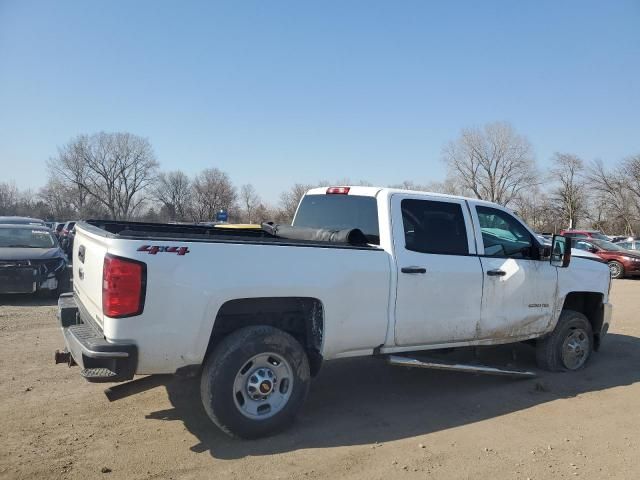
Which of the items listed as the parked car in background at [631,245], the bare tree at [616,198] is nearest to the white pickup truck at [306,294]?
the parked car in background at [631,245]

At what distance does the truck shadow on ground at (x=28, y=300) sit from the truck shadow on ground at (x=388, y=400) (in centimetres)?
633

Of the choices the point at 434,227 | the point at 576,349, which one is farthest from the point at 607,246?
the point at 434,227

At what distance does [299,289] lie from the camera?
401 cm

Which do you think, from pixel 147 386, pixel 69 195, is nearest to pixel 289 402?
pixel 147 386

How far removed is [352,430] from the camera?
426 centimetres

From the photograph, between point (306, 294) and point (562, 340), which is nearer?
point (306, 294)

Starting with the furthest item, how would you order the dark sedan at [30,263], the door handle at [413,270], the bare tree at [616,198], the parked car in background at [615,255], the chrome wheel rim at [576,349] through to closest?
1. the bare tree at [616,198]
2. the parked car in background at [615,255]
3. the dark sedan at [30,263]
4. the chrome wheel rim at [576,349]
5. the door handle at [413,270]

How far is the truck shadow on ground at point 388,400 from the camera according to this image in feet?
13.3

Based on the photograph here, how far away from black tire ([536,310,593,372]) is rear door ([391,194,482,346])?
1.47m

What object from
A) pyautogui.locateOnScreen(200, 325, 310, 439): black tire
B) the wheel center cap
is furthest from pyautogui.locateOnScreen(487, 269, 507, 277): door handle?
the wheel center cap

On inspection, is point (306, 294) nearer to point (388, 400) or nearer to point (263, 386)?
point (263, 386)

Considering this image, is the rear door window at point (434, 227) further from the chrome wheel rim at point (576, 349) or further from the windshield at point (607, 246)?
the windshield at point (607, 246)

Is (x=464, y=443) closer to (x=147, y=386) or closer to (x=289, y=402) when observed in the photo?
(x=289, y=402)

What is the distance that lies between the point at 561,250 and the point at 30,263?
940cm
